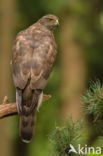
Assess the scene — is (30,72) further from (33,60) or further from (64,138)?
(64,138)

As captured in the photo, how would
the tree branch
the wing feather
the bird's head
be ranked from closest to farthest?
1. the tree branch
2. the wing feather
3. the bird's head

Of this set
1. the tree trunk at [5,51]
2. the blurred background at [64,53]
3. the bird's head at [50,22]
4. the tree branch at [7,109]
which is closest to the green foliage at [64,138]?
the tree branch at [7,109]

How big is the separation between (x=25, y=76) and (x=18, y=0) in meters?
9.57

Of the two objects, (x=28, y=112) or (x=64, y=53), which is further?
(x=64, y=53)

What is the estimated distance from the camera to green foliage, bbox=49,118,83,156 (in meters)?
4.46

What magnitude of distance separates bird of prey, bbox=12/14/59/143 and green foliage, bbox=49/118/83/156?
1813 mm

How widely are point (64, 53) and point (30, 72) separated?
8068 mm

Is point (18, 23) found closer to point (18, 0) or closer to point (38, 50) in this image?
point (18, 0)

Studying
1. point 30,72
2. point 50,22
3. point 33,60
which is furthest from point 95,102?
point 50,22

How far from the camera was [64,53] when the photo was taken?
14.6 meters

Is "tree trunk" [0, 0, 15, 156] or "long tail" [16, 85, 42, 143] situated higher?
"long tail" [16, 85, 42, 143]

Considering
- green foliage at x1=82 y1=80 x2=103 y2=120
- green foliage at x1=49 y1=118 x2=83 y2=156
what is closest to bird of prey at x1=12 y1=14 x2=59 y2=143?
green foliage at x1=82 y1=80 x2=103 y2=120

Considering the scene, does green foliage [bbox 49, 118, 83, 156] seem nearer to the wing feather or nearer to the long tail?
the long tail

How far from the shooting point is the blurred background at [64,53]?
14.0 metres
